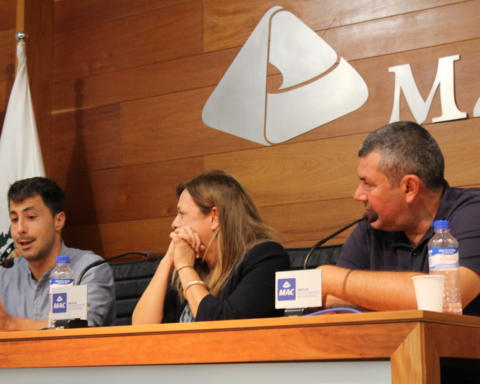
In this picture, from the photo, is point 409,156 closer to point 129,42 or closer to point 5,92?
point 129,42

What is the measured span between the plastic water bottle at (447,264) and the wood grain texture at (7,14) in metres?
3.01

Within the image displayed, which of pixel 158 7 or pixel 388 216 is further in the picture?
pixel 158 7

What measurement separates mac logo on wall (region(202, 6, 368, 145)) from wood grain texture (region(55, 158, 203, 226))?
1.01 ft

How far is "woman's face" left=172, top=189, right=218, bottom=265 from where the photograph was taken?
8.04 feet

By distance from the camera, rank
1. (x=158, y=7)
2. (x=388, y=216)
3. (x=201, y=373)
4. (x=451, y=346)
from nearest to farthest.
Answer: (x=451, y=346), (x=201, y=373), (x=388, y=216), (x=158, y=7)

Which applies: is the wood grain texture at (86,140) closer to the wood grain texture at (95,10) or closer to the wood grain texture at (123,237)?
the wood grain texture at (123,237)

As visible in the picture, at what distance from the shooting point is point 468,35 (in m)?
2.65

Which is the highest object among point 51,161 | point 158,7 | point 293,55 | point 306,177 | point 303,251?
point 158,7

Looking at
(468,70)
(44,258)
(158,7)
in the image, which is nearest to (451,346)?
(468,70)

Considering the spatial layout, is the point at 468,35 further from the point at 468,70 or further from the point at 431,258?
the point at 431,258

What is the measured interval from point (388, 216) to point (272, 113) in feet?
3.54

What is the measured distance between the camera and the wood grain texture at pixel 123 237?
10.6ft

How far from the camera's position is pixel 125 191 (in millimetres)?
3385

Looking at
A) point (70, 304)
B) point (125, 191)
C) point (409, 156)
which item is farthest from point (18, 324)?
point (409, 156)
